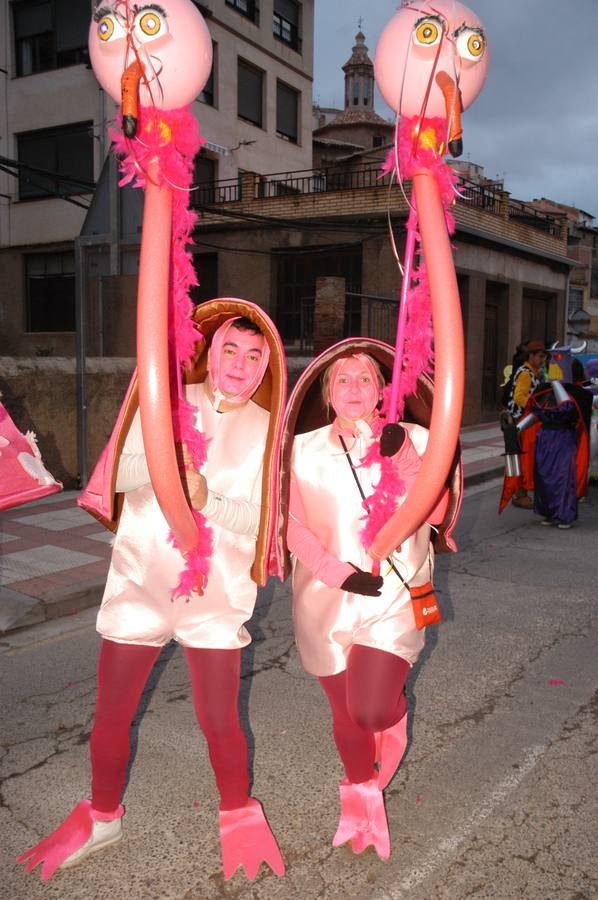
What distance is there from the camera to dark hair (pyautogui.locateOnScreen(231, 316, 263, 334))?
8.74ft

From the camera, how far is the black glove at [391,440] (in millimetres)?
2531

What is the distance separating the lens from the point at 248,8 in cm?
2139

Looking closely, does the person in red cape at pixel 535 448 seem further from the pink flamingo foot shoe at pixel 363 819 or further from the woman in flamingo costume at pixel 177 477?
the woman in flamingo costume at pixel 177 477

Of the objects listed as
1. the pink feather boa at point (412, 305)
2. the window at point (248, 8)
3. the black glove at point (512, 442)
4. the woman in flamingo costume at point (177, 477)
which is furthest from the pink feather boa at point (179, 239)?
the window at point (248, 8)

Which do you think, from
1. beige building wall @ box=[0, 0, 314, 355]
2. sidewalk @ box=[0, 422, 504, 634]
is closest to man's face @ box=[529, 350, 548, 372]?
sidewalk @ box=[0, 422, 504, 634]

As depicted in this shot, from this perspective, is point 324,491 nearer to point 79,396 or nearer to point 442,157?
point 442,157

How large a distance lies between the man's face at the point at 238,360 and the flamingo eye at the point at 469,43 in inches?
43.5

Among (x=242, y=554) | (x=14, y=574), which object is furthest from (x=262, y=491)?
(x=14, y=574)

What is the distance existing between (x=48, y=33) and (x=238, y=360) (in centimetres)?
1987

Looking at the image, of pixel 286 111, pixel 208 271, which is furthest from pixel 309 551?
pixel 286 111

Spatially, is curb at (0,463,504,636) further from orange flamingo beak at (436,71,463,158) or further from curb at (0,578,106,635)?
orange flamingo beak at (436,71,463,158)

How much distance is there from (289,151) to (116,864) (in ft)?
75.5

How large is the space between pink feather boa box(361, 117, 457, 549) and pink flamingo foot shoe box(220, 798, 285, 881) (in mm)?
1033

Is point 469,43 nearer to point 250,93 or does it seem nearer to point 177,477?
point 177,477
